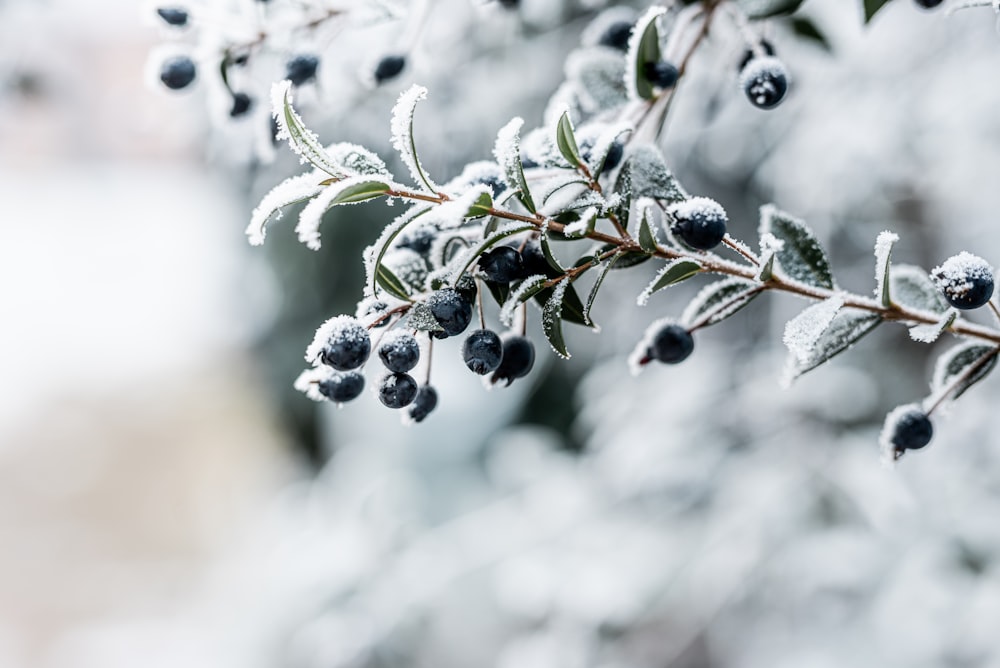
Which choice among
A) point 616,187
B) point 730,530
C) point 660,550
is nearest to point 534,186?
point 616,187

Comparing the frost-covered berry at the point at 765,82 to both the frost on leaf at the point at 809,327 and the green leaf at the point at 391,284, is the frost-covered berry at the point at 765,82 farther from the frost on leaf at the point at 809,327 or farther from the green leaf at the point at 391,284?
the green leaf at the point at 391,284

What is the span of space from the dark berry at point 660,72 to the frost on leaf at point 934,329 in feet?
0.86

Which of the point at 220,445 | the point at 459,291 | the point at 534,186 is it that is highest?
→ the point at 220,445

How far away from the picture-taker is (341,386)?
53cm

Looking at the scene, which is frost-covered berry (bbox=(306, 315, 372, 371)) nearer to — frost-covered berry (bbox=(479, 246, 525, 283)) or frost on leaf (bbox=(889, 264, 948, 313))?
frost-covered berry (bbox=(479, 246, 525, 283))

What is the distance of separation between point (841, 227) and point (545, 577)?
1104 mm

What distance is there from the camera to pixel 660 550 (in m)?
1.87

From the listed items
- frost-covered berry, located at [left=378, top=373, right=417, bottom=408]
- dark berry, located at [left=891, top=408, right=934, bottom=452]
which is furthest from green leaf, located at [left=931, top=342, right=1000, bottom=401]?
frost-covered berry, located at [left=378, top=373, right=417, bottom=408]

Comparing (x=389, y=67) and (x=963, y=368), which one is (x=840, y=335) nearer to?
(x=963, y=368)

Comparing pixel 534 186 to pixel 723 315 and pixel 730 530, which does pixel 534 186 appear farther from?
pixel 730 530

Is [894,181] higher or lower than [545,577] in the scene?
higher

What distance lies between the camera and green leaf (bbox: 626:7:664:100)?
633mm

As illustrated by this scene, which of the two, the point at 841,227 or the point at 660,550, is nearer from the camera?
the point at 660,550

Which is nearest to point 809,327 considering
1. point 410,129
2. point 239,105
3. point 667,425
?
point 410,129
